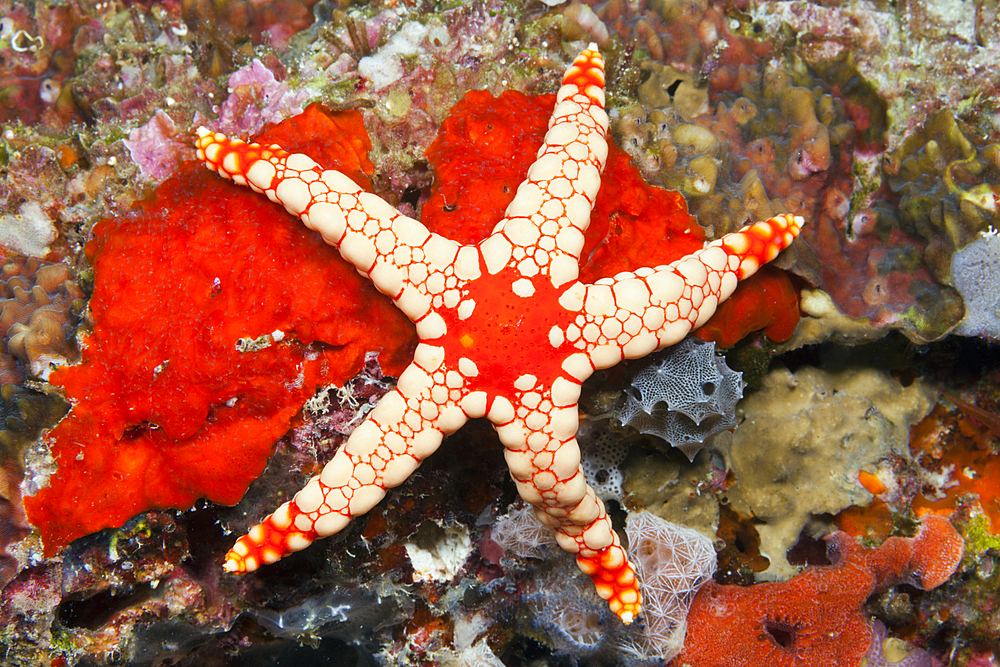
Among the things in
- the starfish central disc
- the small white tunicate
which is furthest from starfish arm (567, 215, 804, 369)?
the small white tunicate

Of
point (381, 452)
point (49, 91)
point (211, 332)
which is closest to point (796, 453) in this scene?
point (381, 452)

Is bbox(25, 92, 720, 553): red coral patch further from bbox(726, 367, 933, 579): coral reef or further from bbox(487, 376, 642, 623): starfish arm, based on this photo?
bbox(726, 367, 933, 579): coral reef

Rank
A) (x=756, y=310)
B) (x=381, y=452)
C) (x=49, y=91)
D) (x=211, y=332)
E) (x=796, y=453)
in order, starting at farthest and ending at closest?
(x=49, y=91), (x=796, y=453), (x=756, y=310), (x=211, y=332), (x=381, y=452)

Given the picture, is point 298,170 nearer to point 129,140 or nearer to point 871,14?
point 129,140

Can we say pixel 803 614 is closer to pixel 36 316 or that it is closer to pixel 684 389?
pixel 684 389

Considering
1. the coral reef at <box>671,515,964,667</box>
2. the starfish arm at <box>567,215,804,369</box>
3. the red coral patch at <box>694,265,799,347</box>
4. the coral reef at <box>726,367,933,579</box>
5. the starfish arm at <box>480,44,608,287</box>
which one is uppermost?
the starfish arm at <box>480,44,608,287</box>

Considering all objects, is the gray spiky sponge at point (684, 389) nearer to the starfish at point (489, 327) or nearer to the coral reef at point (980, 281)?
the starfish at point (489, 327)

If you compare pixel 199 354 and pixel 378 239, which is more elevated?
pixel 378 239

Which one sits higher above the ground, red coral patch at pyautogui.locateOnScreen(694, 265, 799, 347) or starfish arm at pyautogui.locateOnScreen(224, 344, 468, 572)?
red coral patch at pyautogui.locateOnScreen(694, 265, 799, 347)
